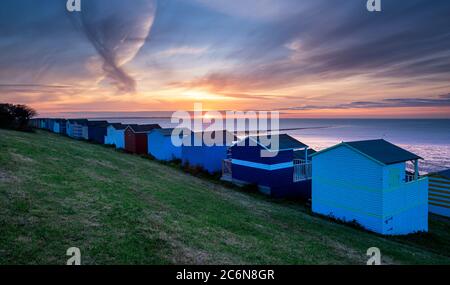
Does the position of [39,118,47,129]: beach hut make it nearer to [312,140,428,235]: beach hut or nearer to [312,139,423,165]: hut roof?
[312,140,428,235]: beach hut

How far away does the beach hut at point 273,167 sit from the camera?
2192 centimetres

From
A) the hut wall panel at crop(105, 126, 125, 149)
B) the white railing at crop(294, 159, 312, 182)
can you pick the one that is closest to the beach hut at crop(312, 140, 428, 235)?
the white railing at crop(294, 159, 312, 182)

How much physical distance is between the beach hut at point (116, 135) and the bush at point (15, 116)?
1050 centimetres

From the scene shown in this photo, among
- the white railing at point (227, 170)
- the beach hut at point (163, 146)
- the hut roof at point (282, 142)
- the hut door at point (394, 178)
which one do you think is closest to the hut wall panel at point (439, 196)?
Answer: the hut door at point (394, 178)

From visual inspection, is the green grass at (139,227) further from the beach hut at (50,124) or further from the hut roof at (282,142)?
the beach hut at (50,124)

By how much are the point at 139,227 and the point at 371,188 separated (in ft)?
41.1

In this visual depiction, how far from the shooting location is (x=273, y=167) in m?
21.9

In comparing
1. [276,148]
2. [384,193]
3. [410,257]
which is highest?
[276,148]

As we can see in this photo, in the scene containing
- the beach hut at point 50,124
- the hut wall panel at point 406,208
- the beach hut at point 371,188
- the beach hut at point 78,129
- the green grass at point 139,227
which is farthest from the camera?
the beach hut at point 50,124
